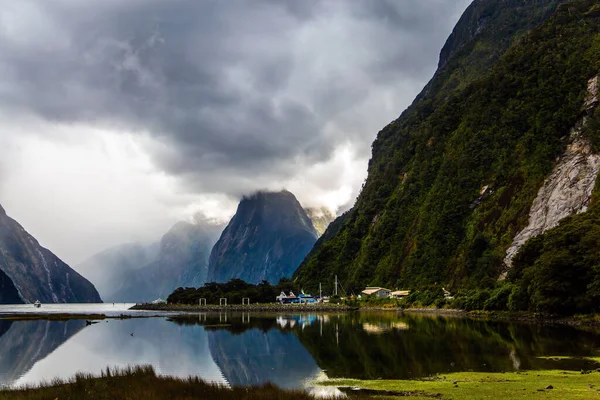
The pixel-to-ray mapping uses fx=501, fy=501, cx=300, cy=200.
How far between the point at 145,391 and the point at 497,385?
17.3 m

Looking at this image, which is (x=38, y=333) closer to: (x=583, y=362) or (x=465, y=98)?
(x=583, y=362)

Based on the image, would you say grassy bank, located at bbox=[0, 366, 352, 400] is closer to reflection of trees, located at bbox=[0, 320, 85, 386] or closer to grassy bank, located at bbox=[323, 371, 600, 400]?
grassy bank, located at bbox=[323, 371, 600, 400]

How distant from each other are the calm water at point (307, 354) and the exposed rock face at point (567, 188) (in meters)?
49.3

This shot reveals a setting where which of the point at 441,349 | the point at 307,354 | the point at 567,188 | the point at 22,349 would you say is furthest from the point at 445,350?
the point at 567,188

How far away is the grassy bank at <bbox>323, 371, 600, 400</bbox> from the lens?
72.2 ft

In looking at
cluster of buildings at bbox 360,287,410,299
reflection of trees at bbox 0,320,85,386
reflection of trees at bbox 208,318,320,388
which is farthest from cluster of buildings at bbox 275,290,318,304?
reflection of trees at bbox 208,318,320,388

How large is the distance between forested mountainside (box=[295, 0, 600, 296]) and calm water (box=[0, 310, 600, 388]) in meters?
57.8

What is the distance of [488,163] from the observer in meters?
140

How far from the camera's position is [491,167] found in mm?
138000

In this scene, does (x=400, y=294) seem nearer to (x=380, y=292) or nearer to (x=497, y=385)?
(x=380, y=292)

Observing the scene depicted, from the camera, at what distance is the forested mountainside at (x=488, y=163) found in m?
117

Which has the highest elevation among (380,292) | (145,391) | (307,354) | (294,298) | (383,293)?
(380,292)

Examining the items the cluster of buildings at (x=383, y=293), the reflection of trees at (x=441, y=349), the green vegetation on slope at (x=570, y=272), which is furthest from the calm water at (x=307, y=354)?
the cluster of buildings at (x=383, y=293)

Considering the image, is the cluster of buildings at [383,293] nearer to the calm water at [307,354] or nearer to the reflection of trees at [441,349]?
the calm water at [307,354]
